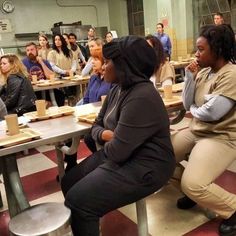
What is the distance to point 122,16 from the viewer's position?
10.2 meters

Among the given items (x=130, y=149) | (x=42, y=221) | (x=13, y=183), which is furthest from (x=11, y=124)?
(x=130, y=149)

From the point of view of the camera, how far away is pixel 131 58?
1345 millimetres

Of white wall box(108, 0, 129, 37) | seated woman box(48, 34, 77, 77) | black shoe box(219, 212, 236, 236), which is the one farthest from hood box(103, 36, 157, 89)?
white wall box(108, 0, 129, 37)

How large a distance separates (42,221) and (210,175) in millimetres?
856

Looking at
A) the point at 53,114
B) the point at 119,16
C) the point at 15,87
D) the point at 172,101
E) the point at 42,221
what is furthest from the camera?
the point at 119,16

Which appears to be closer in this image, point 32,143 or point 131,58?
point 131,58

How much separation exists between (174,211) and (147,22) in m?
7.83

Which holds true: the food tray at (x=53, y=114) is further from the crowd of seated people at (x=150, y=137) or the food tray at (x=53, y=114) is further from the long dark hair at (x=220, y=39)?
the long dark hair at (x=220, y=39)

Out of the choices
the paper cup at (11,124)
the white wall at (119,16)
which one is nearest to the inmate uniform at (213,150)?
the paper cup at (11,124)

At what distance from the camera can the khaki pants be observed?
1.61 metres

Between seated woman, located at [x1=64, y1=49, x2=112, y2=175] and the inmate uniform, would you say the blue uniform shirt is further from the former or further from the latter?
the inmate uniform

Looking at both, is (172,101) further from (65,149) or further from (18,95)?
(18,95)

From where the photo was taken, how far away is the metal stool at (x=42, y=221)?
48.2 inches

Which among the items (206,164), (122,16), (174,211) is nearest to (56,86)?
(174,211)
